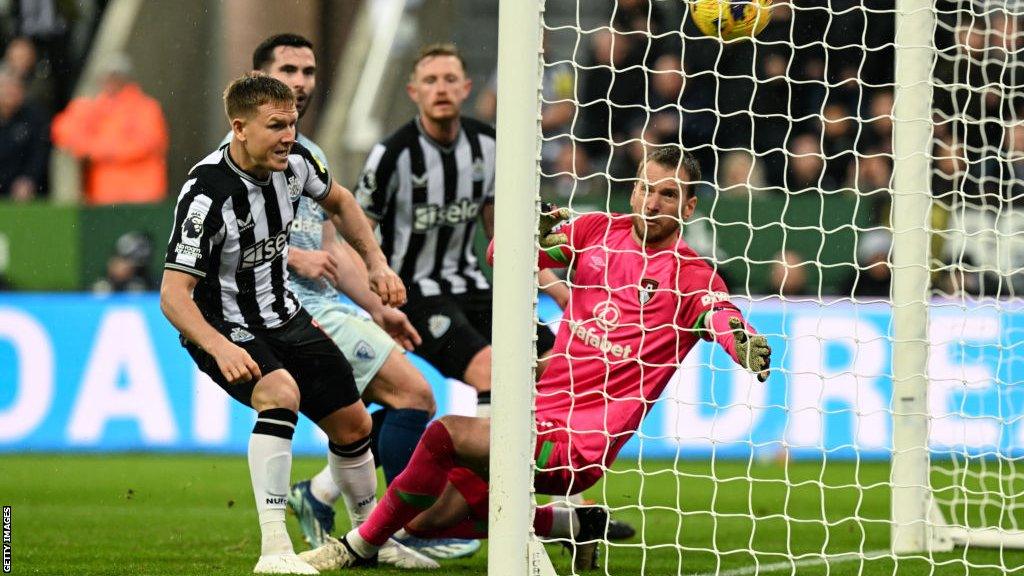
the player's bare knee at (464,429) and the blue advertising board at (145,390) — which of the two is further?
the blue advertising board at (145,390)

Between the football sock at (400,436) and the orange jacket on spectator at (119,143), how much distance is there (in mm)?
6076

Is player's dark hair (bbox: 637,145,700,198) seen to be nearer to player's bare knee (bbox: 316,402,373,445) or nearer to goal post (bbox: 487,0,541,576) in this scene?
goal post (bbox: 487,0,541,576)

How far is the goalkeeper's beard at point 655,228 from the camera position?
4.88m

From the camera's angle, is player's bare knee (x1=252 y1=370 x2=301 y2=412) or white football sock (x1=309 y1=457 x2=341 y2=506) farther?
white football sock (x1=309 y1=457 x2=341 y2=506)

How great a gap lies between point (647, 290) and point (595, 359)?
289 millimetres

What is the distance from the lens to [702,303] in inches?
186

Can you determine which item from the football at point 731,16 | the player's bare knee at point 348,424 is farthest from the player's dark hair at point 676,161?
the player's bare knee at point 348,424

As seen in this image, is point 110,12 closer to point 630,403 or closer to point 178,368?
point 178,368

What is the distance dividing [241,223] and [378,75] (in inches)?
289

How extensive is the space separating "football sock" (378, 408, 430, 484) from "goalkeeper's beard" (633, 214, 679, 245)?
1.32 m

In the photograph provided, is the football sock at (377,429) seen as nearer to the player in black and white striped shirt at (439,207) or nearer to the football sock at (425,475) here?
the player in black and white striped shirt at (439,207)

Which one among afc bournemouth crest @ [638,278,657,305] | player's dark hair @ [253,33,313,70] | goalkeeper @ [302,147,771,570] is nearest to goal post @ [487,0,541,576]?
goalkeeper @ [302,147,771,570]

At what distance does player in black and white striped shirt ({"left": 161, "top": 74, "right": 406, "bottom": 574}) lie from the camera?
4641mm

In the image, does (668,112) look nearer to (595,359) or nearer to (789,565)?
(789,565)
